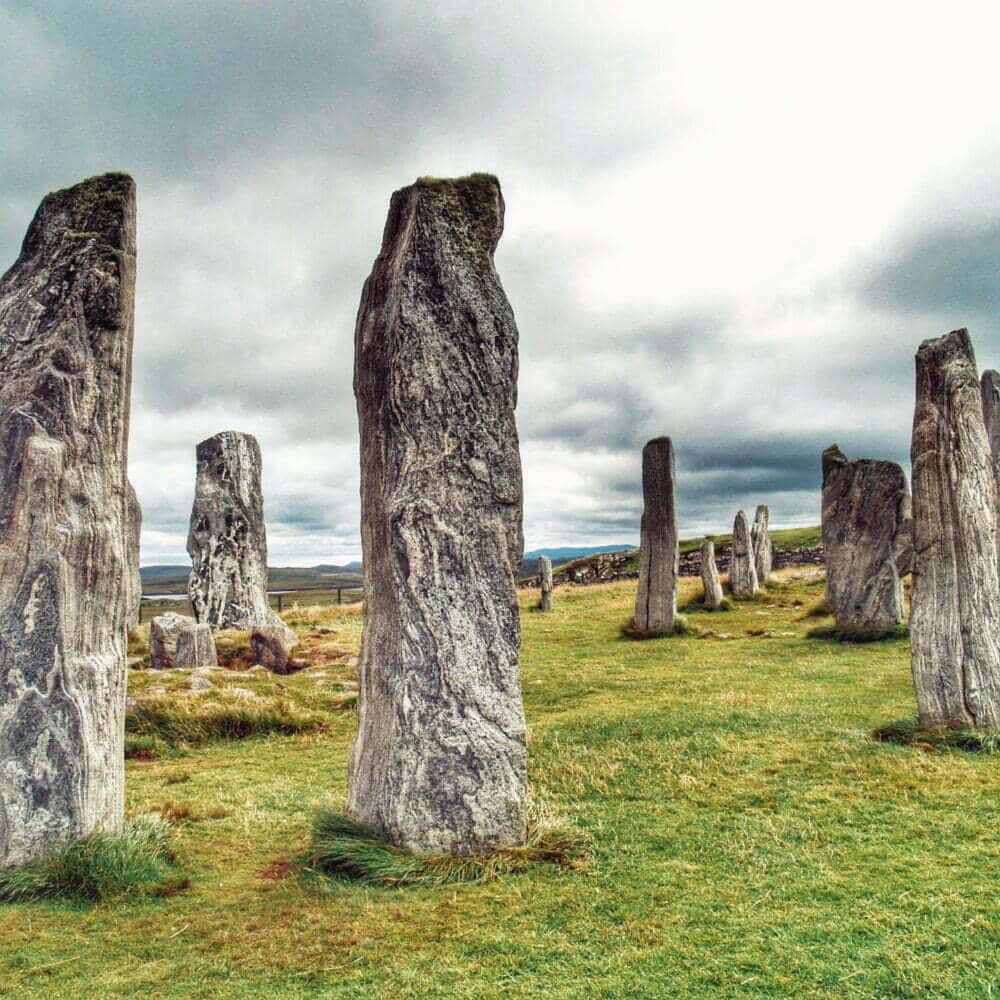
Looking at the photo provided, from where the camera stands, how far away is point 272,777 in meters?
7.39

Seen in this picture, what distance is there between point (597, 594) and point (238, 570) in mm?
13596

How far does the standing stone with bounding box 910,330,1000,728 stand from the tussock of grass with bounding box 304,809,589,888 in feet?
14.2

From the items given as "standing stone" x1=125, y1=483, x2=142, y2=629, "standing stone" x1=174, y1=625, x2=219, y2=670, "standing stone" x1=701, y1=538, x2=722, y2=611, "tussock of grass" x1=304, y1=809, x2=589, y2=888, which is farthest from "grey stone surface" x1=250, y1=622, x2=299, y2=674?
"standing stone" x1=701, y1=538, x2=722, y2=611

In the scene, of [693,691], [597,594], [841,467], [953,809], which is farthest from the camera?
[597,594]

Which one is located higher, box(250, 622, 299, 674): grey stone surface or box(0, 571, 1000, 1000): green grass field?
box(250, 622, 299, 674): grey stone surface

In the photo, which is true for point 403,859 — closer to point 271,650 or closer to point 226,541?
point 271,650

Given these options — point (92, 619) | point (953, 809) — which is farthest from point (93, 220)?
point (953, 809)

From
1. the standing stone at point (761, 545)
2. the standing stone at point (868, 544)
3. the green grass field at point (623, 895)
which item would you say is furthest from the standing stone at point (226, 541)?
the standing stone at point (761, 545)

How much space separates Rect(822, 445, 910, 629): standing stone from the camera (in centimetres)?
1490

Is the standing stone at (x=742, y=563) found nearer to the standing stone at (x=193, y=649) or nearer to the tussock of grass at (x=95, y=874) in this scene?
the standing stone at (x=193, y=649)

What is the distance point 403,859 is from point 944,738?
5.18m

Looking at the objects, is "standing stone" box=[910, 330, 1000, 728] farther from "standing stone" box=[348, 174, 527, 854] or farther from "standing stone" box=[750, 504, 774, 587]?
"standing stone" box=[750, 504, 774, 587]

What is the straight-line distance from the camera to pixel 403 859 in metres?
4.78

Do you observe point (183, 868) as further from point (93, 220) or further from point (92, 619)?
point (93, 220)
